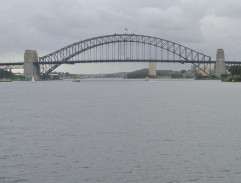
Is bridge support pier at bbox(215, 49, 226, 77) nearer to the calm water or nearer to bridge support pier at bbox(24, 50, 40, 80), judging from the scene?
bridge support pier at bbox(24, 50, 40, 80)

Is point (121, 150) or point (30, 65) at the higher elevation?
point (30, 65)

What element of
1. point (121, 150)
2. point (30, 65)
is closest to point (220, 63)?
point (30, 65)

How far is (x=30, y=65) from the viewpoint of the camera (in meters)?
178

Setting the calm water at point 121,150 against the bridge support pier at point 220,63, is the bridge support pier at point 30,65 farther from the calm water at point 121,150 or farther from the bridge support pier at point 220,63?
the calm water at point 121,150

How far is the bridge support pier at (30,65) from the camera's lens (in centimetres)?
17825

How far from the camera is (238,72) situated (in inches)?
5615

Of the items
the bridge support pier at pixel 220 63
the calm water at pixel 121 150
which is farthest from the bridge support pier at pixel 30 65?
the calm water at pixel 121 150

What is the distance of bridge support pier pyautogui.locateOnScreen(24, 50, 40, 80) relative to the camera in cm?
17825

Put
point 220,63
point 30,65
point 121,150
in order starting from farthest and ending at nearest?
1. point 220,63
2. point 30,65
3. point 121,150

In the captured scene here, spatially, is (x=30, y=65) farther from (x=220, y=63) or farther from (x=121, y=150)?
(x=121, y=150)

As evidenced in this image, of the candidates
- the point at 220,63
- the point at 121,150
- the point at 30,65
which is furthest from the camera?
the point at 220,63

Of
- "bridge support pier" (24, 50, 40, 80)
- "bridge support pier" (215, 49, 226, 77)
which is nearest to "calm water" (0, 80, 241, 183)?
"bridge support pier" (24, 50, 40, 80)

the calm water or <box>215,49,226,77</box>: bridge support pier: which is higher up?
<box>215,49,226,77</box>: bridge support pier

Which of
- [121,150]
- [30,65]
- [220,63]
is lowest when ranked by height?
[121,150]
